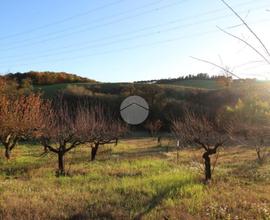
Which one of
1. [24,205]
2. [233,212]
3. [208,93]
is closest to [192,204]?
[233,212]

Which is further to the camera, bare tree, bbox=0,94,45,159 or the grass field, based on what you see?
bare tree, bbox=0,94,45,159

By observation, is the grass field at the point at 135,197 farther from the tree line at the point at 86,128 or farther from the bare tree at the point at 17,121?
the bare tree at the point at 17,121

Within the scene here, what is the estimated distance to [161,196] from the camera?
13.0m

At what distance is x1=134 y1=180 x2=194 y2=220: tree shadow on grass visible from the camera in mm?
10867

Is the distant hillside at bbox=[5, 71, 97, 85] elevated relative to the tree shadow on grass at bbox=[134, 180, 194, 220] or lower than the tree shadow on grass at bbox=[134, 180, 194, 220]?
elevated

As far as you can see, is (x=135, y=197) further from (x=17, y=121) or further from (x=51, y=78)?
(x=51, y=78)

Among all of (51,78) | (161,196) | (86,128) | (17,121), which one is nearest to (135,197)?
(161,196)

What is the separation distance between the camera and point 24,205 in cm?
1120

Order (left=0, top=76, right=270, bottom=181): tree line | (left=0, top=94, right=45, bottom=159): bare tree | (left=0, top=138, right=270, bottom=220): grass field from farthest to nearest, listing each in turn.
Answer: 1. (left=0, top=94, right=45, bottom=159): bare tree
2. (left=0, top=76, right=270, bottom=181): tree line
3. (left=0, top=138, right=270, bottom=220): grass field

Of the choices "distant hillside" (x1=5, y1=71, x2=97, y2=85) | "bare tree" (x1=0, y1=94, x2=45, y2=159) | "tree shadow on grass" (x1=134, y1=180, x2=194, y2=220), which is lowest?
"tree shadow on grass" (x1=134, y1=180, x2=194, y2=220)

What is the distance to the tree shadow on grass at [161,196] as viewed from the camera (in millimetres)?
10867

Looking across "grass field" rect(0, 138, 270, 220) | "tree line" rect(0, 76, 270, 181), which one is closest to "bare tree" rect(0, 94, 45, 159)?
"tree line" rect(0, 76, 270, 181)

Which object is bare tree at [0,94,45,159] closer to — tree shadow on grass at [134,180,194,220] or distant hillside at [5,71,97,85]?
tree shadow on grass at [134,180,194,220]

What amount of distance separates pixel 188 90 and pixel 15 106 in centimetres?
5613
